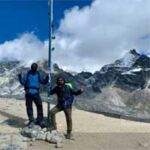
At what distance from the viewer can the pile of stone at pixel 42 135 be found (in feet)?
57.1

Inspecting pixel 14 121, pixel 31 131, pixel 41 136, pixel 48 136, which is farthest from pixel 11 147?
pixel 14 121

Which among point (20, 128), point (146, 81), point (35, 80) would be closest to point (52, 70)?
point (35, 80)

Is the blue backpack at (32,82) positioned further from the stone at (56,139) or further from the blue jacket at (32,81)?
the stone at (56,139)


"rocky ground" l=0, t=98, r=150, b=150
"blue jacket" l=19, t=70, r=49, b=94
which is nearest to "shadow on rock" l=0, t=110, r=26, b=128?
"rocky ground" l=0, t=98, r=150, b=150

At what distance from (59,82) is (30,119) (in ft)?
5.79

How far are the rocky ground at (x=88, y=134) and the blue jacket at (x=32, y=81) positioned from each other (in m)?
1.47

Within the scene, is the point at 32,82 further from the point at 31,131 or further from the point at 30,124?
the point at 31,131

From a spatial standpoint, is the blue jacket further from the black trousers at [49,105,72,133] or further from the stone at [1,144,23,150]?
the stone at [1,144,23,150]

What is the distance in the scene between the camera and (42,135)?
1767 centimetres

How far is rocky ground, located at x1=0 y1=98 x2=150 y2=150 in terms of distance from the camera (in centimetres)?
1728

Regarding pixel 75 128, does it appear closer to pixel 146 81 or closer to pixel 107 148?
pixel 107 148

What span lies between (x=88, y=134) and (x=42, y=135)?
180cm

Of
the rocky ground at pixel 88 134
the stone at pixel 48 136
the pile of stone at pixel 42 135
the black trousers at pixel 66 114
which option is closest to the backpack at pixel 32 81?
the black trousers at pixel 66 114

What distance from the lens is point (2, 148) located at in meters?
16.7
